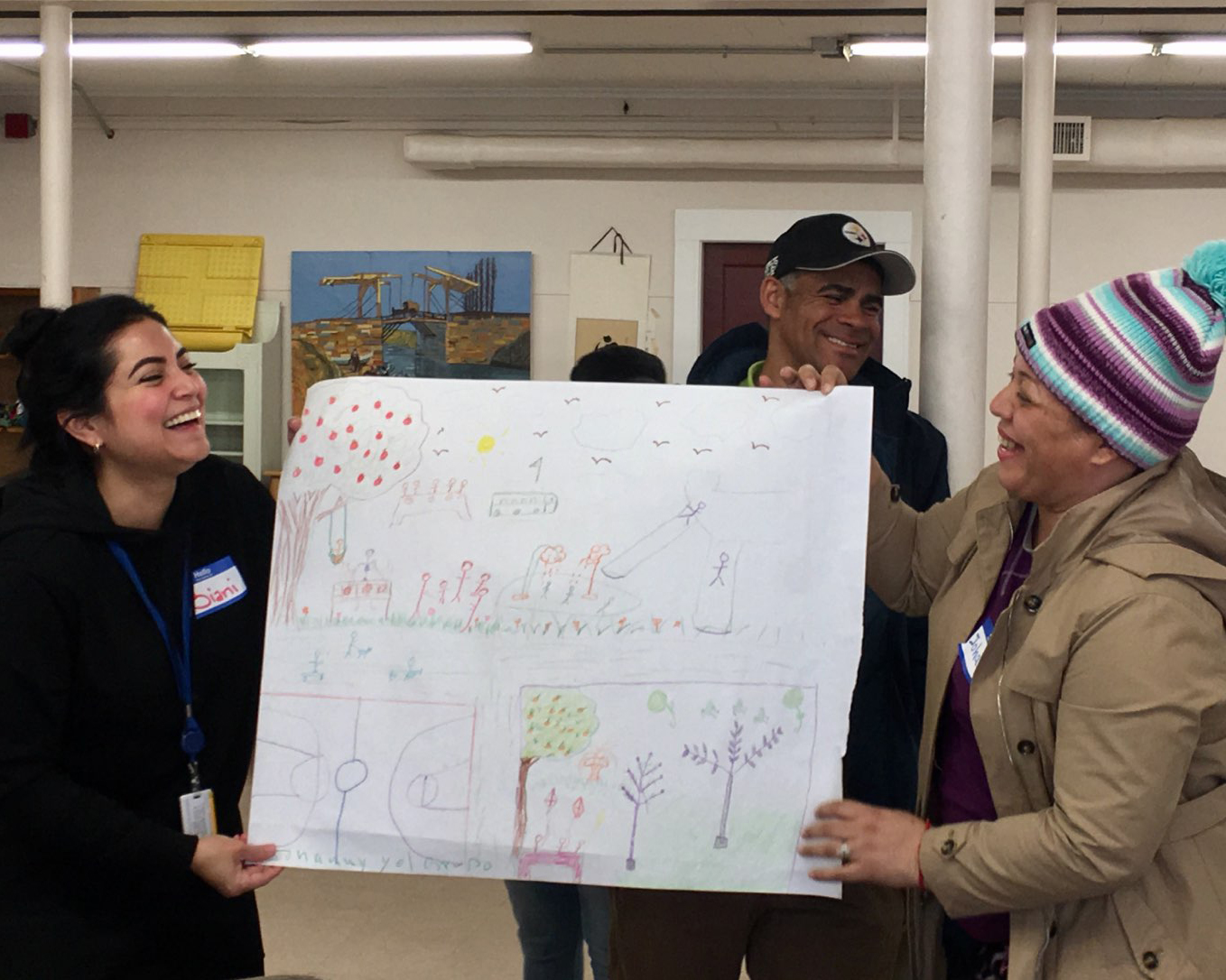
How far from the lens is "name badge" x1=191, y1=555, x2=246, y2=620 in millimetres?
1988

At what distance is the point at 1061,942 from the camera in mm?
1554

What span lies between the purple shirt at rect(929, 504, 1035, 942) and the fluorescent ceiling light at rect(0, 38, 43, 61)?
5.65 m

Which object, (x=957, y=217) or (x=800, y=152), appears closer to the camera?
(x=957, y=217)

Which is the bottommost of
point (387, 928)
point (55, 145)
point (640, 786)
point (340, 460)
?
point (387, 928)

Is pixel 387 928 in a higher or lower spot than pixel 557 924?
lower

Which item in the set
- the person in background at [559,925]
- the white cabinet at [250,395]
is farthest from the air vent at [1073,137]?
the person in background at [559,925]

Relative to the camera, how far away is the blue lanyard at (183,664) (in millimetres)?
1939

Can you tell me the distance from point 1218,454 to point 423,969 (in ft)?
16.5

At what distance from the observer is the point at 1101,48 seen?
5.59m

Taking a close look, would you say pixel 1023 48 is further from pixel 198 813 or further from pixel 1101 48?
pixel 198 813

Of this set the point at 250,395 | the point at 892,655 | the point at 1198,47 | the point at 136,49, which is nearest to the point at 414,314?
the point at 250,395

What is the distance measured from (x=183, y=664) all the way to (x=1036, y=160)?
4381 millimetres

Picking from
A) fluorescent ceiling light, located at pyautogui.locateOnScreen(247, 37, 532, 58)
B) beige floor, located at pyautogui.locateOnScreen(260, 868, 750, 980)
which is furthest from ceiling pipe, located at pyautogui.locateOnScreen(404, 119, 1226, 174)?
beige floor, located at pyautogui.locateOnScreen(260, 868, 750, 980)

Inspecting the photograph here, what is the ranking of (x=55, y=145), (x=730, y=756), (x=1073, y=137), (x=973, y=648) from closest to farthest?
1. (x=973, y=648)
2. (x=730, y=756)
3. (x=55, y=145)
4. (x=1073, y=137)
